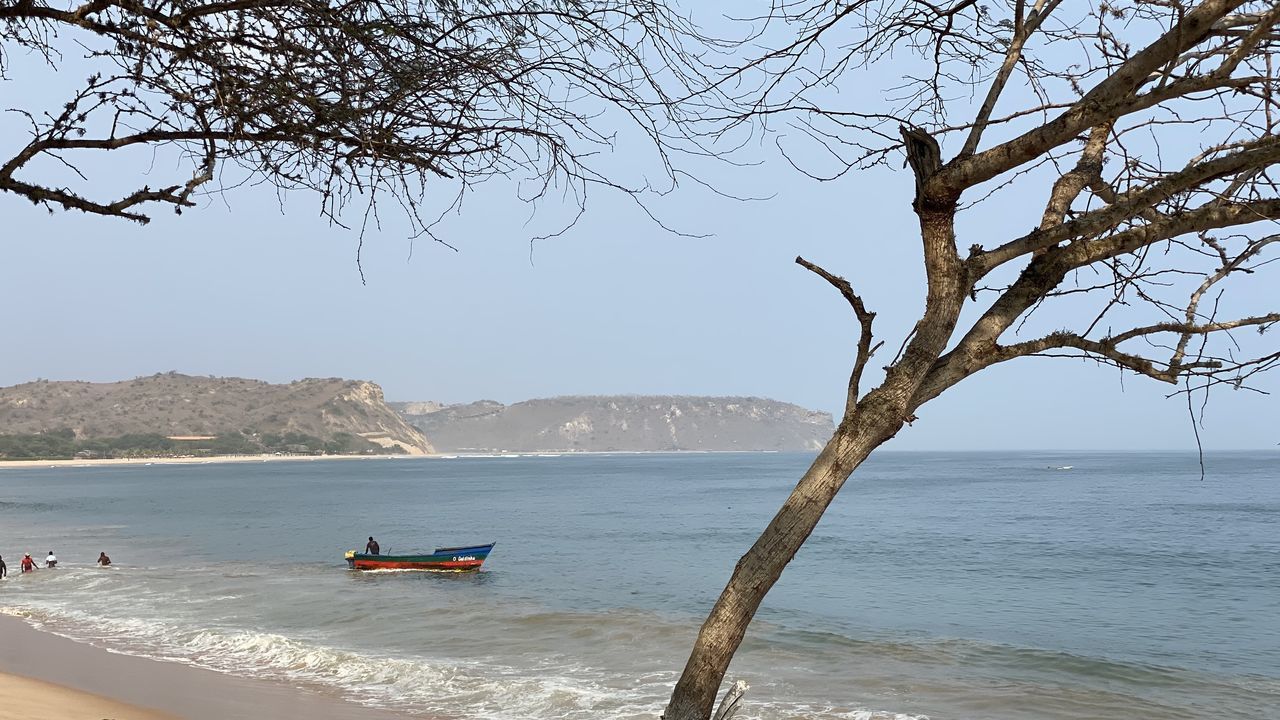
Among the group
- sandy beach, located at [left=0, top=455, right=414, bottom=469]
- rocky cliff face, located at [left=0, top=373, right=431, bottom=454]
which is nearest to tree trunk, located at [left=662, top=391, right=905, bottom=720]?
sandy beach, located at [left=0, top=455, right=414, bottom=469]

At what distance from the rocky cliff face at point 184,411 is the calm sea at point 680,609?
12921cm

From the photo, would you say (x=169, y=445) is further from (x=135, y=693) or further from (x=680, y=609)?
(x=135, y=693)

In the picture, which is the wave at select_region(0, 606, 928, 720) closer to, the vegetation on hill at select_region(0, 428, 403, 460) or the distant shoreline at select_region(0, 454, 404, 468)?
the distant shoreline at select_region(0, 454, 404, 468)

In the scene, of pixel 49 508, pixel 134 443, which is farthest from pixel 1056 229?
pixel 134 443

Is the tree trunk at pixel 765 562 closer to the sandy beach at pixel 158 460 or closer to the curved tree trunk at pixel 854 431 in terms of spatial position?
the curved tree trunk at pixel 854 431

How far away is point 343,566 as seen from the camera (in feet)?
103

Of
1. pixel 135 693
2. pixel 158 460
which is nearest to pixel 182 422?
pixel 158 460

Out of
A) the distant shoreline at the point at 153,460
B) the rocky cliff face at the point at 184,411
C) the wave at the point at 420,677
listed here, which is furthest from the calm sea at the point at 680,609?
the rocky cliff face at the point at 184,411

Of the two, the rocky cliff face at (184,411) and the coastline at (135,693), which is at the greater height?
the rocky cliff face at (184,411)

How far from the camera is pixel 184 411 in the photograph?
599 feet

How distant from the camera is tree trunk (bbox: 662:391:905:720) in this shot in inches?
108

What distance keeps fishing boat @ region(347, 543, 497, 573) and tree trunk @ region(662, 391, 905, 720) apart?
2782 cm

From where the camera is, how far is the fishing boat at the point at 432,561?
97.6 feet

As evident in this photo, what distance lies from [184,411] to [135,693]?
187 metres
